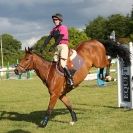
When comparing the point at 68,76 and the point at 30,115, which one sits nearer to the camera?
the point at 68,76

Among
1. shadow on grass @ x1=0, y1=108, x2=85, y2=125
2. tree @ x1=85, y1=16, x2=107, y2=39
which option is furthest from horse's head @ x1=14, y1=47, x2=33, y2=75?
tree @ x1=85, y1=16, x2=107, y2=39

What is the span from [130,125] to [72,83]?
212cm

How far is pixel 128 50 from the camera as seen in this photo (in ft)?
48.0

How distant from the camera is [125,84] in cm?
1581

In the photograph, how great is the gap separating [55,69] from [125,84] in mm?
4320

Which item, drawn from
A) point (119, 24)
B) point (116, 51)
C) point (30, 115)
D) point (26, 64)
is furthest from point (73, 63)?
point (119, 24)

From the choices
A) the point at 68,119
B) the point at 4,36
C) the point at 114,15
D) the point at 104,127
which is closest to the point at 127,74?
the point at 68,119

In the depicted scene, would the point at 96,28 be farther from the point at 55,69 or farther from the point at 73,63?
the point at 55,69

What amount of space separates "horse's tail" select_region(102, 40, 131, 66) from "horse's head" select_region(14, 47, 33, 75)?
3191mm

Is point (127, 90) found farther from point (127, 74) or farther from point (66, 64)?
point (66, 64)

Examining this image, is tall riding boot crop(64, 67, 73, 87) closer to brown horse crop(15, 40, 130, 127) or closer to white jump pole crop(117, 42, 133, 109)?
brown horse crop(15, 40, 130, 127)

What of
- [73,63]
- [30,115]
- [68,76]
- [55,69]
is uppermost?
[73,63]

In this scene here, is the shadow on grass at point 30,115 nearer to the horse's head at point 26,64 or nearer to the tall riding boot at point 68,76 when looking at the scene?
the tall riding boot at point 68,76

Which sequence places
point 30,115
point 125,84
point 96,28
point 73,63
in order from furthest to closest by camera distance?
point 96,28 → point 125,84 → point 30,115 → point 73,63
